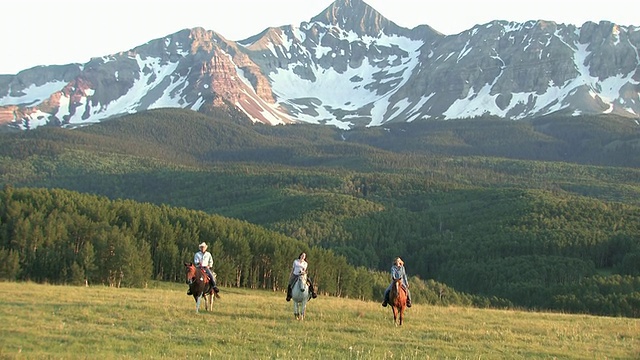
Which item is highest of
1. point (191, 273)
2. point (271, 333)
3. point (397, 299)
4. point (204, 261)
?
point (204, 261)

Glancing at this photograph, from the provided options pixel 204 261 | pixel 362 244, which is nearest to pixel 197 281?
pixel 204 261

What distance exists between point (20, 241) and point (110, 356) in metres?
54.8

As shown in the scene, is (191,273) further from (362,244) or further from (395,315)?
(362,244)

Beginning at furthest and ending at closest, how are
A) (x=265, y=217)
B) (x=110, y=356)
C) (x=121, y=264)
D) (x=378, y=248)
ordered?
(x=265, y=217)
(x=378, y=248)
(x=121, y=264)
(x=110, y=356)

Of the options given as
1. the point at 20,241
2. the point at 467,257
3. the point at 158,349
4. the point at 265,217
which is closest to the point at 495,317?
the point at 158,349

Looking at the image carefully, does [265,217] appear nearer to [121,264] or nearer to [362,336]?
[121,264]

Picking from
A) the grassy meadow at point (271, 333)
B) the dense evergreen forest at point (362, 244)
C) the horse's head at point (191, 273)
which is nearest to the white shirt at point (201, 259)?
the horse's head at point (191, 273)

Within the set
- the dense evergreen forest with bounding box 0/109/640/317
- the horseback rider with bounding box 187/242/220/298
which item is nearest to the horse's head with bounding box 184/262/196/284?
the horseback rider with bounding box 187/242/220/298

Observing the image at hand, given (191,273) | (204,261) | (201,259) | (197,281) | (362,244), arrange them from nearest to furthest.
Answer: (191,273) < (197,281) < (201,259) < (204,261) < (362,244)

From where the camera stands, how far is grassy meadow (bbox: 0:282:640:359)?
2298 centimetres

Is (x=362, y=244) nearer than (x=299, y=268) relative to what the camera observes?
No

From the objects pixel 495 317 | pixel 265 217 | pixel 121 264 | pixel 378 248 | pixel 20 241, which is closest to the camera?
pixel 495 317

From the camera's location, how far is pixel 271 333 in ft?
87.2

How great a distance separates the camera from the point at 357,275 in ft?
310
